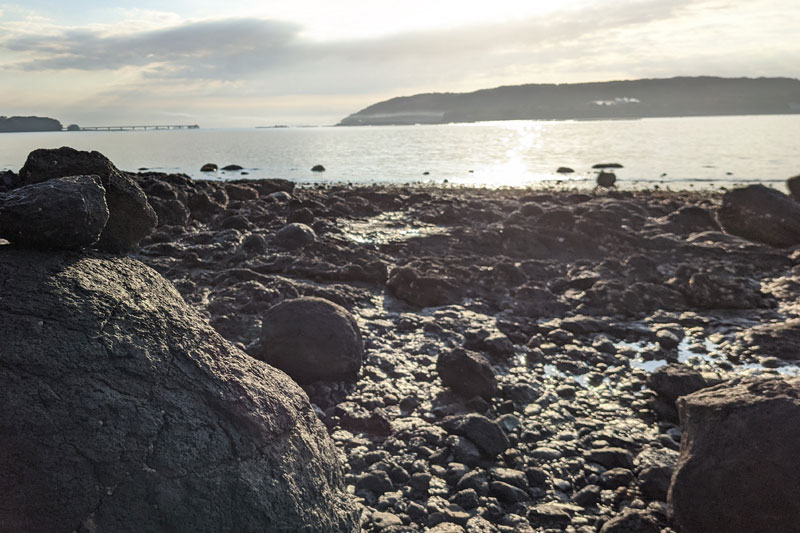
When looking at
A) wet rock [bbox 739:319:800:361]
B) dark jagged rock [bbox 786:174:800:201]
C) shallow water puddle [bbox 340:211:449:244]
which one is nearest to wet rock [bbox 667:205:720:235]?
dark jagged rock [bbox 786:174:800:201]

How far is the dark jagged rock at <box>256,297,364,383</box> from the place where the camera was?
6438 millimetres

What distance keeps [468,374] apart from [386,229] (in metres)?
9.96

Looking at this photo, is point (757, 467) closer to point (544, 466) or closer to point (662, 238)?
point (544, 466)

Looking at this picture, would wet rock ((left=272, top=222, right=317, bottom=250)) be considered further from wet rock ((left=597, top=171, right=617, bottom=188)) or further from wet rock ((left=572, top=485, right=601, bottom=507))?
wet rock ((left=597, top=171, right=617, bottom=188))

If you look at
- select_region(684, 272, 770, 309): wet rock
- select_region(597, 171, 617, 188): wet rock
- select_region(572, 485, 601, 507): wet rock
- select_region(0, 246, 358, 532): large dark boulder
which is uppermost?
select_region(597, 171, 617, 188): wet rock

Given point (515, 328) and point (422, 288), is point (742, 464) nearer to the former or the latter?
point (515, 328)

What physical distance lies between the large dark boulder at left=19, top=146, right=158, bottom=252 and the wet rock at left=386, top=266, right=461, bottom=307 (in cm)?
608

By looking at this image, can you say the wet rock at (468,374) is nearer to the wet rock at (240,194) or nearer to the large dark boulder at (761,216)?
the large dark boulder at (761,216)

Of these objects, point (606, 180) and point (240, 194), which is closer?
point (240, 194)

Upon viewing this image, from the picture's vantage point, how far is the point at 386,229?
15930 mm

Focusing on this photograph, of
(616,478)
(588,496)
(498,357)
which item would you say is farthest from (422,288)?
(588,496)

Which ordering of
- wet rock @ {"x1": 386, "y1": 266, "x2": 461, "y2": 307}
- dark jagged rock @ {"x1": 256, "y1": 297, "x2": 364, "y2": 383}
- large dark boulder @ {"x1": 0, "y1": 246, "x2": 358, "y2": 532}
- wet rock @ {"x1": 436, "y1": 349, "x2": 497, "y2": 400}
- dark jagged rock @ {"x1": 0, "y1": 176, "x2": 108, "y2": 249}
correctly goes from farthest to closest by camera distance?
wet rock @ {"x1": 386, "y1": 266, "x2": 461, "y2": 307}
dark jagged rock @ {"x1": 256, "y1": 297, "x2": 364, "y2": 383}
wet rock @ {"x1": 436, "y1": 349, "x2": 497, "y2": 400}
dark jagged rock @ {"x1": 0, "y1": 176, "x2": 108, "y2": 249}
large dark boulder @ {"x1": 0, "y1": 246, "x2": 358, "y2": 532}

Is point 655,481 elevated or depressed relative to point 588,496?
elevated

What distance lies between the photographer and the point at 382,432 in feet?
18.4
